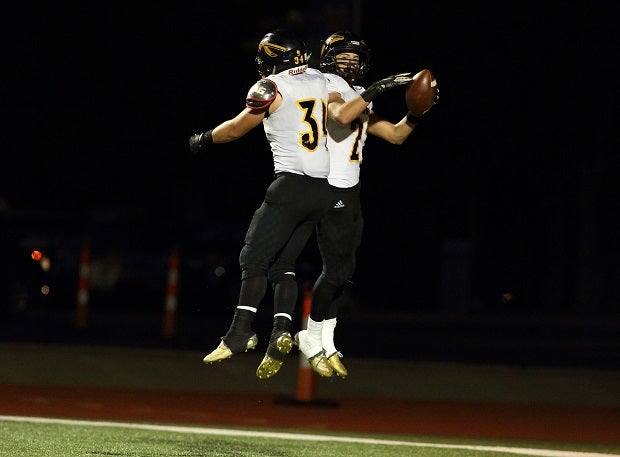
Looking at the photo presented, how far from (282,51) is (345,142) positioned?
2.21 ft

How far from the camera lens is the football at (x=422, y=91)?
328 inches

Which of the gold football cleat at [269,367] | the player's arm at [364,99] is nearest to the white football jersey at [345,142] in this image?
the player's arm at [364,99]

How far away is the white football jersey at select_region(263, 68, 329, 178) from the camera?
8.34 meters

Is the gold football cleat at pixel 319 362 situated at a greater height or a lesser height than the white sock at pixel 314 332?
lesser

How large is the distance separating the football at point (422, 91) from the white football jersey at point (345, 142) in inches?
16.1

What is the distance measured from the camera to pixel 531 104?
106ft

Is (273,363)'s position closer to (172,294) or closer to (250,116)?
(250,116)

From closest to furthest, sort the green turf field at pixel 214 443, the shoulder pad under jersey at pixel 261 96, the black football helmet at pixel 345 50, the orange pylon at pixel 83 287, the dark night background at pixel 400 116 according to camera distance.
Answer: the shoulder pad under jersey at pixel 261 96
the black football helmet at pixel 345 50
the green turf field at pixel 214 443
the orange pylon at pixel 83 287
the dark night background at pixel 400 116

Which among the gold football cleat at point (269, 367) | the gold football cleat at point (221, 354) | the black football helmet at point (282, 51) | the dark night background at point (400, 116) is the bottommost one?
the gold football cleat at point (269, 367)

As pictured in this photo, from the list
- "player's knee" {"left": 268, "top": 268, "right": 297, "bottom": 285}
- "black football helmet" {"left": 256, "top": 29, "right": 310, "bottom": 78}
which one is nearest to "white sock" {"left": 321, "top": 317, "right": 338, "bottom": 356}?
"player's knee" {"left": 268, "top": 268, "right": 297, "bottom": 285}

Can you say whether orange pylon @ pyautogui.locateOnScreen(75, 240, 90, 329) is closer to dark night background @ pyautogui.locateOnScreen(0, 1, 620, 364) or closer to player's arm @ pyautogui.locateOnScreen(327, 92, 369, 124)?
dark night background @ pyautogui.locateOnScreen(0, 1, 620, 364)

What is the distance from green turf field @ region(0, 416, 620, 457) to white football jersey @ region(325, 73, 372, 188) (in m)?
2.81

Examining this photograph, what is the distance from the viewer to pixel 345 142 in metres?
8.77

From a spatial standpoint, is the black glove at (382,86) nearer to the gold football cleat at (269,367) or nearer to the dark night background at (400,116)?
the gold football cleat at (269,367)
